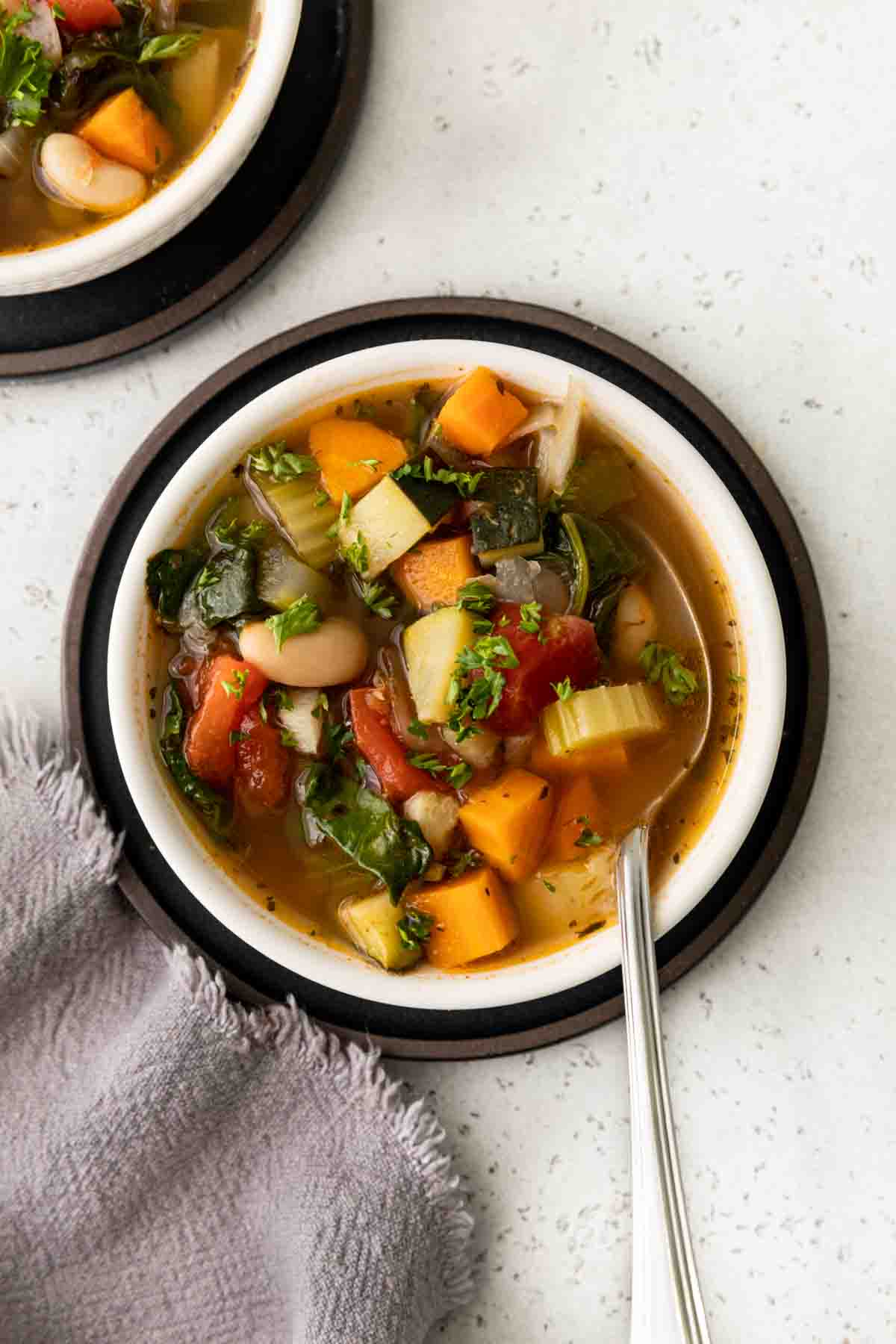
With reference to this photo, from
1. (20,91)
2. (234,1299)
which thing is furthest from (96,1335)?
(20,91)

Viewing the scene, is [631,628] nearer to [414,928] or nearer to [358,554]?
[358,554]

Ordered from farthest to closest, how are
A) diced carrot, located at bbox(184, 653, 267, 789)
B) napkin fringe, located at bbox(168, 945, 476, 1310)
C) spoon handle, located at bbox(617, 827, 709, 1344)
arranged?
napkin fringe, located at bbox(168, 945, 476, 1310), diced carrot, located at bbox(184, 653, 267, 789), spoon handle, located at bbox(617, 827, 709, 1344)

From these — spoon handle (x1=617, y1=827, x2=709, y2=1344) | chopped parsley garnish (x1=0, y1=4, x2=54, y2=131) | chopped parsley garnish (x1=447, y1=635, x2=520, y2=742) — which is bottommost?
spoon handle (x1=617, y1=827, x2=709, y2=1344)

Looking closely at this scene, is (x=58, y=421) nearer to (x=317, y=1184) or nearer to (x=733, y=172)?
(x=733, y=172)

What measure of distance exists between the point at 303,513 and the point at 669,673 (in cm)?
56

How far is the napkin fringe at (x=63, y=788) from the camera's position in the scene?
1.84m

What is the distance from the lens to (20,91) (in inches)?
67.6

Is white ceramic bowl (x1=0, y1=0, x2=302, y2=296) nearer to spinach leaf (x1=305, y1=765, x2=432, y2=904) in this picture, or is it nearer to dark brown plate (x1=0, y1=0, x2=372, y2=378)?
dark brown plate (x1=0, y1=0, x2=372, y2=378)

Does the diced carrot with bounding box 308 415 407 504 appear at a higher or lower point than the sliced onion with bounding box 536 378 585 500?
higher

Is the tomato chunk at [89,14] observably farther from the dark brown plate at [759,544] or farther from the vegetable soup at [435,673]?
the vegetable soup at [435,673]

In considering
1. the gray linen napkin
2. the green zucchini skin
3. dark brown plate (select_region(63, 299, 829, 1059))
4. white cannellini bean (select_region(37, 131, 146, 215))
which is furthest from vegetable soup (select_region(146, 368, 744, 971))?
white cannellini bean (select_region(37, 131, 146, 215))

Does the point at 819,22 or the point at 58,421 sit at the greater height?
the point at 819,22

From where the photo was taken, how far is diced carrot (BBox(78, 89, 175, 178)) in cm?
174

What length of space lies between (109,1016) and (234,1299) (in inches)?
19.2
